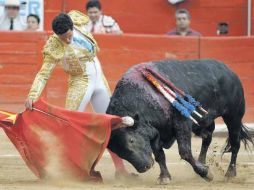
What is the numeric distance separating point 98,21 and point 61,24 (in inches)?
165

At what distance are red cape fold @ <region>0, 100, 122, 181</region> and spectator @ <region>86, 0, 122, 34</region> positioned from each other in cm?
371

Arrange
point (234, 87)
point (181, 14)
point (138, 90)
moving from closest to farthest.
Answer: point (138, 90) → point (234, 87) → point (181, 14)

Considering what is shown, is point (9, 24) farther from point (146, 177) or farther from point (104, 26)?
point (146, 177)

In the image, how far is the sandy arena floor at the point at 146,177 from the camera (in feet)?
24.3

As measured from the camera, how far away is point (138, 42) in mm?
11602

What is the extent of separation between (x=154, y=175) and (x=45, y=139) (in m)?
1.17

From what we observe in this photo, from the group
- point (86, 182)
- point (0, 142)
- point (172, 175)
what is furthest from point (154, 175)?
point (0, 142)

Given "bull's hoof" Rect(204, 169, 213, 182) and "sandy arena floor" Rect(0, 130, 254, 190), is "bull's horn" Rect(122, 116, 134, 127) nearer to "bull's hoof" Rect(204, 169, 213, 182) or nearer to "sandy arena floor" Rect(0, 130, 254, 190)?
"sandy arena floor" Rect(0, 130, 254, 190)

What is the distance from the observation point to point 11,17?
11.7 meters

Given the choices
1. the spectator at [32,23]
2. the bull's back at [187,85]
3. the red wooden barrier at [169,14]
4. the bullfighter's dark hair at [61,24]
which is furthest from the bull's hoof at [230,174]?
the red wooden barrier at [169,14]

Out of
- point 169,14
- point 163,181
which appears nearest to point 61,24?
point 163,181

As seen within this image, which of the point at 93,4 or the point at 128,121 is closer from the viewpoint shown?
the point at 128,121

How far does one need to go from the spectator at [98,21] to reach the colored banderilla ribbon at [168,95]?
149 inches

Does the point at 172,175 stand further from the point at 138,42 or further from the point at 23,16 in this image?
the point at 23,16
